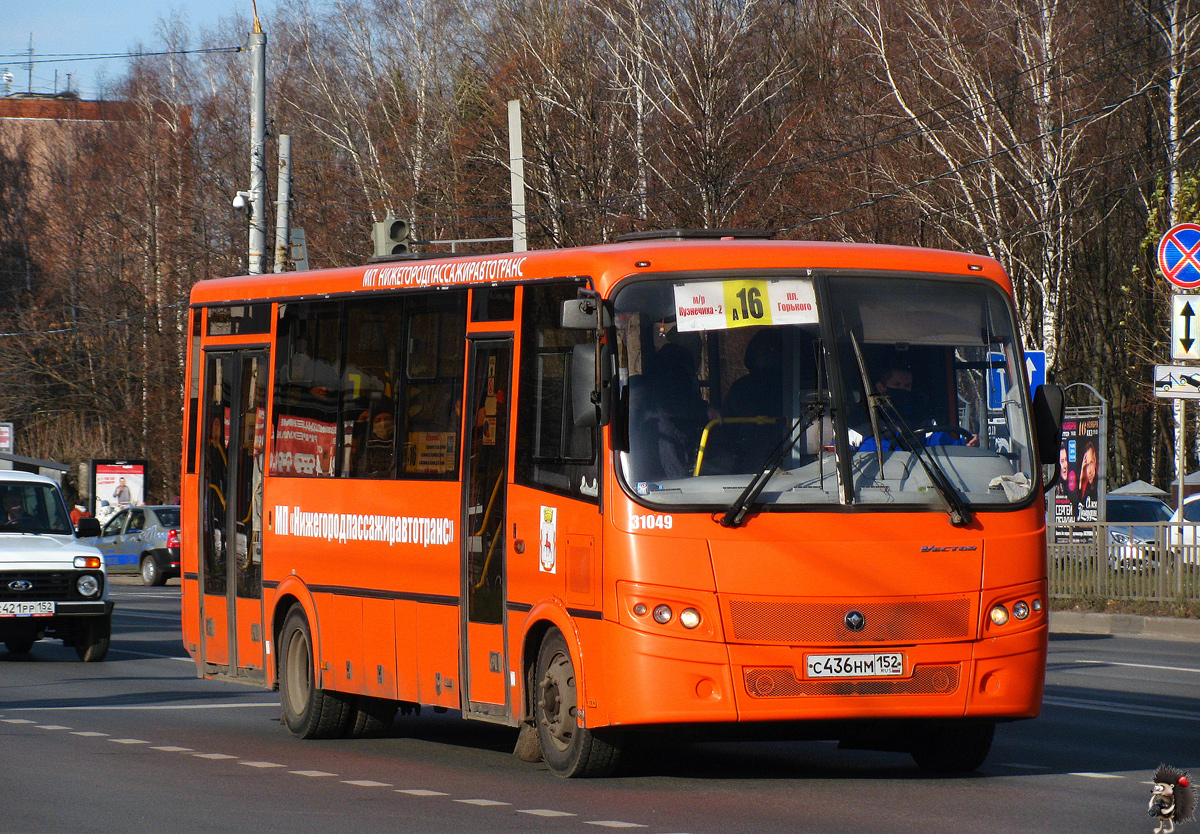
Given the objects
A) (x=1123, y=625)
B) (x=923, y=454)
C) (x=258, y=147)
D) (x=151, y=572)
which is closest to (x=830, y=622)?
(x=923, y=454)

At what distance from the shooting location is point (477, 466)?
11.0 m

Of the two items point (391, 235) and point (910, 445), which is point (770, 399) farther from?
point (391, 235)

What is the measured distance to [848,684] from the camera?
9.54 metres

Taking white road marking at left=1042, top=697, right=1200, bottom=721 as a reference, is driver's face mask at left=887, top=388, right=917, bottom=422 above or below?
above

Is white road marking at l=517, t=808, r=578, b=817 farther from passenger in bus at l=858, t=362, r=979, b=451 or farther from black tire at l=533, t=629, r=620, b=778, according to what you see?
passenger in bus at l=858, t=362, r=979, b=451

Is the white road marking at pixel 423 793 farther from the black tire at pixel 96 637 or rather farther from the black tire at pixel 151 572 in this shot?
the black tire at pixel 151 572

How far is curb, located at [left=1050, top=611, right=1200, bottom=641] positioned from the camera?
23.2m

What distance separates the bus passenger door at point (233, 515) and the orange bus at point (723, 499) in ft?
6.92

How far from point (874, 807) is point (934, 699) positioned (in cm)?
74

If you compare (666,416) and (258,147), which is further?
(258,147)

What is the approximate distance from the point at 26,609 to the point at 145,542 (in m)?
22.1

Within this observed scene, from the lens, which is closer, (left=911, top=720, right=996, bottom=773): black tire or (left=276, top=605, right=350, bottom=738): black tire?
(left=911, top=720, right=996, bottom=773): black tire

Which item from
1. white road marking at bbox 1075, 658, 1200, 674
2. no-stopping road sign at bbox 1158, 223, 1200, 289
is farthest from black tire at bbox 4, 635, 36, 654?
no-stopping road sign at bbox 1158, 223, 1200, 289

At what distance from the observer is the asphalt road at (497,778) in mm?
8719
